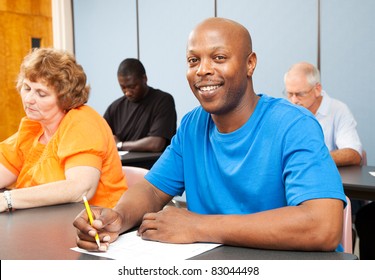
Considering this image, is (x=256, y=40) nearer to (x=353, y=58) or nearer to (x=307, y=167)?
(x=353, y=58)

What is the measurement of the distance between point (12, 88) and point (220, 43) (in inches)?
218

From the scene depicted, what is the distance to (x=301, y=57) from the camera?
495 cm

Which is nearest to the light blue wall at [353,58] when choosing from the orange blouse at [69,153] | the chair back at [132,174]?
the chair back at [132,174]

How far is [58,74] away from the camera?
2133mm

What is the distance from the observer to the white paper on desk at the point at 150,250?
1180mm

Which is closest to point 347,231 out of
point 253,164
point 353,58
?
point 253,164

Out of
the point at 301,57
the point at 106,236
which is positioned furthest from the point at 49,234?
the point at 301,57

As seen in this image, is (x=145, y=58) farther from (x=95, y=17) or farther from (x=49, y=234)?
(x=49, y=234)

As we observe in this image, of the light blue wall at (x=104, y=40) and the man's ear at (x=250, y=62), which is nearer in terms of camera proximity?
the man's ear at (x=250, y=62)

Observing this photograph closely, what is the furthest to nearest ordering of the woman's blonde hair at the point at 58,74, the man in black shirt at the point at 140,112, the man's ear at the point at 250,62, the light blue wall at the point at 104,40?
the light blue wall at the point at 104,40 < the man in black shirt at the point at 140,112 < the woman's blonde hair at the point at 58,74 < the man's ear at the point at 250,62

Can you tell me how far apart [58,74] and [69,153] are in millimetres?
382

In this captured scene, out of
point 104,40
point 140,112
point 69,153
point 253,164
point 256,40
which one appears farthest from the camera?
point 104,40

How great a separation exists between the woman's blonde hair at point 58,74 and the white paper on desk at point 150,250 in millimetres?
1001

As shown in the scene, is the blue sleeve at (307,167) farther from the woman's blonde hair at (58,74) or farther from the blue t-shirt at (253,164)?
the woman's blonde hair at (58,74)
